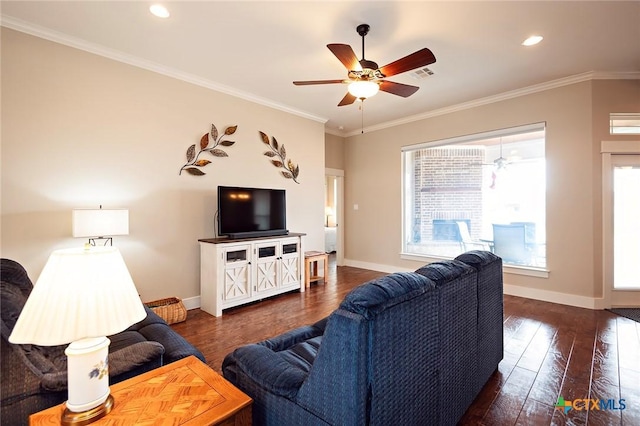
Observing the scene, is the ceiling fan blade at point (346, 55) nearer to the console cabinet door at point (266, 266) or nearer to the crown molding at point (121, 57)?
the crown molding at point (121, 57)

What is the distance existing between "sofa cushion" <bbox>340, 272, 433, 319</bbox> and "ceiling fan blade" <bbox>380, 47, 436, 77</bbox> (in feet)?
6.49

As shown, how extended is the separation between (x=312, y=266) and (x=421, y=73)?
339 centimetres

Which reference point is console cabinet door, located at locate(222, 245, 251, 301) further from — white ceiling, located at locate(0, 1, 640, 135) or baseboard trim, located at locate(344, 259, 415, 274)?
baseboard trim, located at locate(344, 259, 415, 274)

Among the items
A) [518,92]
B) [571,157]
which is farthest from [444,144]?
[571,157]

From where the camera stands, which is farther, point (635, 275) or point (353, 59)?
point (635, 275)

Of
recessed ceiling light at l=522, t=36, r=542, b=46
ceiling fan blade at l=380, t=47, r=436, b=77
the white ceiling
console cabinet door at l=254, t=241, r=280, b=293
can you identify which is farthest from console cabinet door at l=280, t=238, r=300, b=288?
recessed ceiling light at l=522, t=36, r=542, b=46

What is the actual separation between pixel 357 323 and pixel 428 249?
4906 millimetres

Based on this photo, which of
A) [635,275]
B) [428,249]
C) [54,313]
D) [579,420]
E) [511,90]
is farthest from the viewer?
[428,249]

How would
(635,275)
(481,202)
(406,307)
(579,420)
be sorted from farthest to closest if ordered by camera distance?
(481,202) < (635,275) < (579,420) < (406,307)

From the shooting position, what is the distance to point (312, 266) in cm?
513

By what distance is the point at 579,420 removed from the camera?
1790 mm

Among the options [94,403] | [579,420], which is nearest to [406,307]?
[94,403]

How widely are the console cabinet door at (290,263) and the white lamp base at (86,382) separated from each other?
3157mm

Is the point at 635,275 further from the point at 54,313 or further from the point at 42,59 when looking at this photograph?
the point at 42,59
